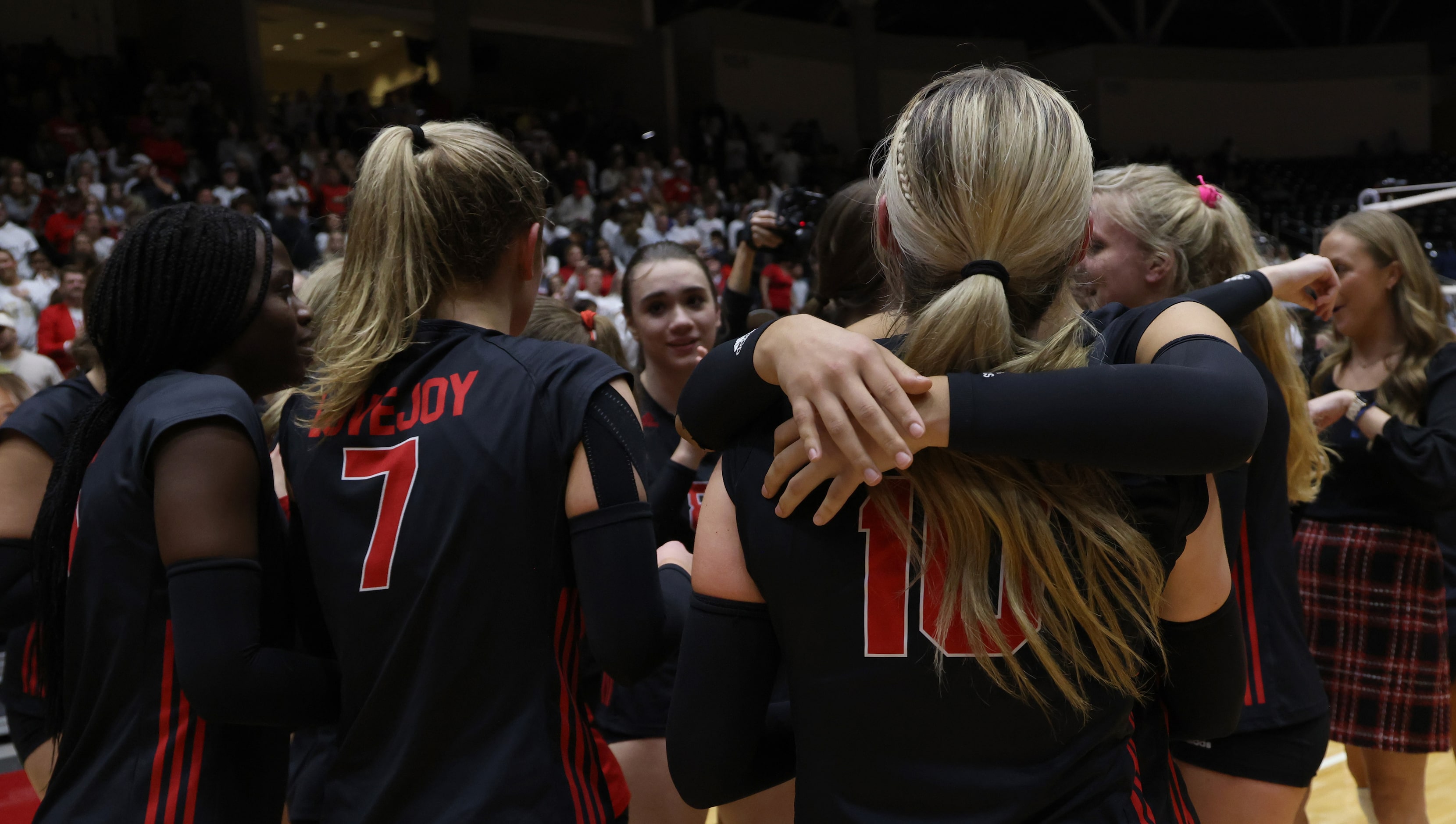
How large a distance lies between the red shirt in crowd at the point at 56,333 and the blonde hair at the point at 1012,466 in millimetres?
8446

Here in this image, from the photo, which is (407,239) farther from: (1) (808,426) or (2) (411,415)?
(1) (808,426)

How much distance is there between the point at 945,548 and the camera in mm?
1053

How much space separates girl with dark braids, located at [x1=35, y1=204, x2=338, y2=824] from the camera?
1311mm

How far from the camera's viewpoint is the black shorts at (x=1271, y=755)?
171cm

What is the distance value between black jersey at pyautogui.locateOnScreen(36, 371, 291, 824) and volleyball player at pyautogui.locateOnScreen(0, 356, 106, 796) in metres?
0.20

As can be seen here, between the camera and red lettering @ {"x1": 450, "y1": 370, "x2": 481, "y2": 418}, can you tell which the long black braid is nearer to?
red lettering @ {"x1": 450, "y1": 370, "x2": 481, "y2": 418}

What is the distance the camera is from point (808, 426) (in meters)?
0.99

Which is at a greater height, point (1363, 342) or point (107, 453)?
point (107, 453)

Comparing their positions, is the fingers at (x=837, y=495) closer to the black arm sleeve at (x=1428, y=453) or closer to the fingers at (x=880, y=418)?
the fingers at (x=880, y=418)

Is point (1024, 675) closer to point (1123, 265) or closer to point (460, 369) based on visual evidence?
point (460, 369)

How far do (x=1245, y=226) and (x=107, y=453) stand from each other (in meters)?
2.01

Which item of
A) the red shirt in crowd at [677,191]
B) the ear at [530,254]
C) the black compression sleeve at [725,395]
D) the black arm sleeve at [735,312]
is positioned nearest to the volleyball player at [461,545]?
the ear at [530,254]

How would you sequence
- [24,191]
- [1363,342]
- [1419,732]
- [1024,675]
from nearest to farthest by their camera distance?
[1024,675]
[1419,732]
[1363,342]
[24,191]

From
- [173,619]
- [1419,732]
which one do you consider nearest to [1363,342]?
[1419,732]
